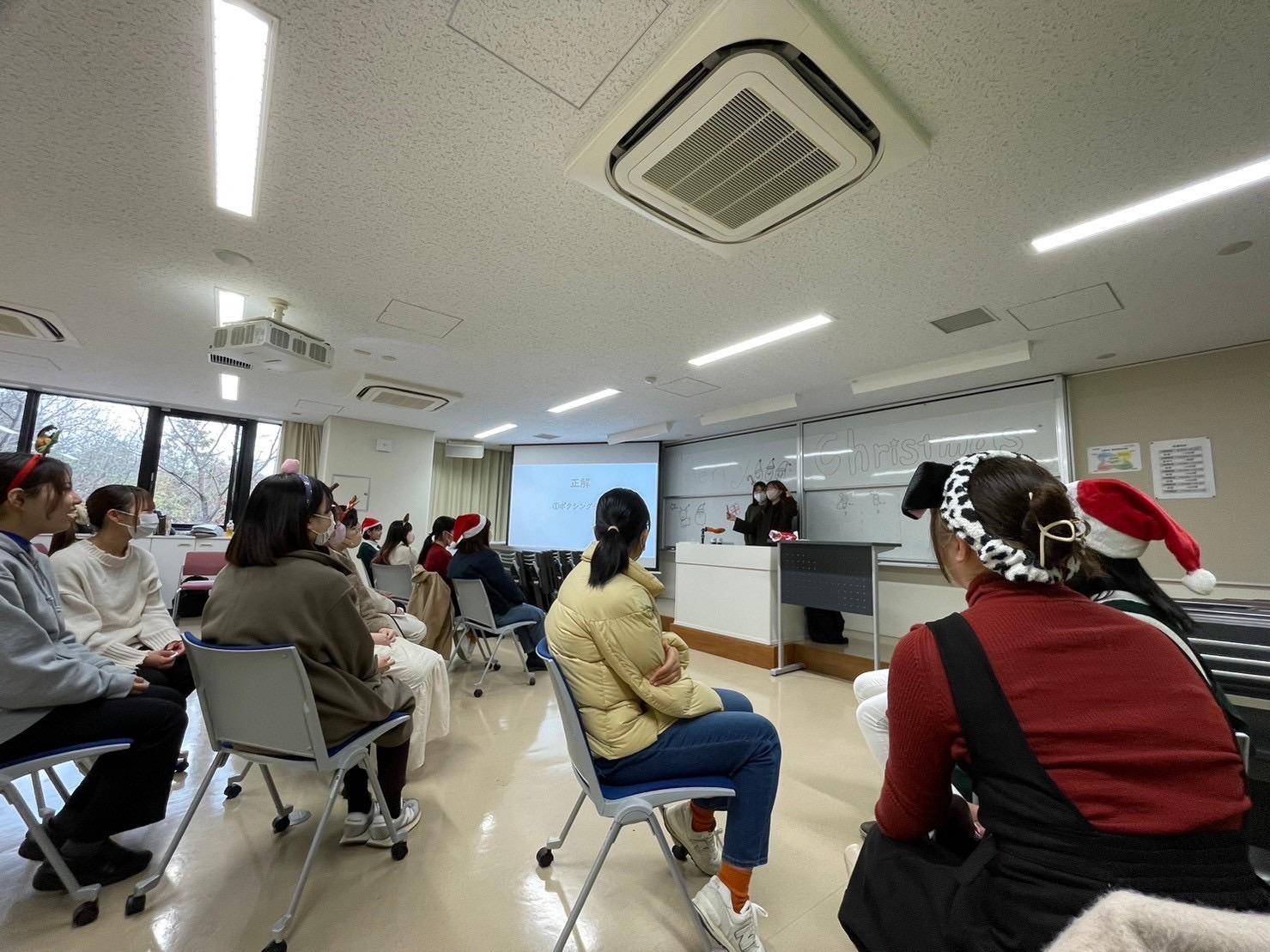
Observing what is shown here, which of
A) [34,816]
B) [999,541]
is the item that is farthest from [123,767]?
[999,541]

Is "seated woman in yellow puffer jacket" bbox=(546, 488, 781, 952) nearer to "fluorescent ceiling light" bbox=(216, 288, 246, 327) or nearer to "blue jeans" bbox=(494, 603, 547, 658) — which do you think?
"blue jeans" bbox=(494, 603, 547, 658)

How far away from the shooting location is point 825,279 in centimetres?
251

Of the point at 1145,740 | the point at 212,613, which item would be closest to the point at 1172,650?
the point at 1145,740

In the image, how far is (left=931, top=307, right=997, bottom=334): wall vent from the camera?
2.83 m

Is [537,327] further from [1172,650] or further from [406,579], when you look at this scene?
[1172,650]

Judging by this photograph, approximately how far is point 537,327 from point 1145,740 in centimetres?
311

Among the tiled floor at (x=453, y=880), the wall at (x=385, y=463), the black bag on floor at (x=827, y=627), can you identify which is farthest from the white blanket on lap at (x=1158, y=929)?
the wall at (x=385, y=463)

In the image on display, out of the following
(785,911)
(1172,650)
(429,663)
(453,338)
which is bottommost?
(785,911)

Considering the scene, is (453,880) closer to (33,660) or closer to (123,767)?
(123,767)

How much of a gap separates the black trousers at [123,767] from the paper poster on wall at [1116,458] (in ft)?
17.1

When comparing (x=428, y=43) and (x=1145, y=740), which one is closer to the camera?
(x=1145, y=740)

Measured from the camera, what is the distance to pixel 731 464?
20.3 feet

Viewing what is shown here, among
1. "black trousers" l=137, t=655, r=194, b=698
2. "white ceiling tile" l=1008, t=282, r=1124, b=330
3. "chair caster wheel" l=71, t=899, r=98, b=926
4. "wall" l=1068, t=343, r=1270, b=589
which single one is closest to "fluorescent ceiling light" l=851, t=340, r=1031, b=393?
"white ceiling tile" l=1008, t=282, r=1124, b=330

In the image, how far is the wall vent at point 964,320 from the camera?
283cm
